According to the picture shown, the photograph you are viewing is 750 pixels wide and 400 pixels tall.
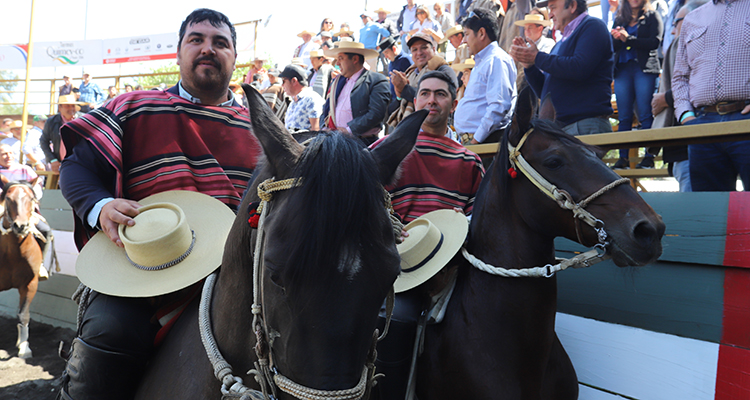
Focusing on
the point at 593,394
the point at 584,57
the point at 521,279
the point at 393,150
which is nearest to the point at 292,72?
the point at 584,57

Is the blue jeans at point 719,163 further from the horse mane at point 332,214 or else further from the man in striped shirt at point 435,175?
the horse mane at point 332,214

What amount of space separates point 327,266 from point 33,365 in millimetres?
6430

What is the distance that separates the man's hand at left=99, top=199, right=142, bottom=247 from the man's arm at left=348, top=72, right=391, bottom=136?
4063mm

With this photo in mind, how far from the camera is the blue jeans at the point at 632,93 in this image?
16.6ft

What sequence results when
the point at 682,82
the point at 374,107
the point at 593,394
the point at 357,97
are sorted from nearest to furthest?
the point at 593,394, the point at 682,82, the point at 374,107, the point at 357,97

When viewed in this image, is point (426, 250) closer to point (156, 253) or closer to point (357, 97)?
point (156, 253)

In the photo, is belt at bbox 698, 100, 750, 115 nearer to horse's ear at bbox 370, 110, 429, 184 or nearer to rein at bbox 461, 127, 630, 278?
rein at bbox 461, 127, 630, 278

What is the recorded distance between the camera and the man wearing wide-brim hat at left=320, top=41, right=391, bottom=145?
5934 millimetres

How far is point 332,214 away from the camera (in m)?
1.26

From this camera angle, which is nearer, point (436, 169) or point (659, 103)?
point (436, 169)

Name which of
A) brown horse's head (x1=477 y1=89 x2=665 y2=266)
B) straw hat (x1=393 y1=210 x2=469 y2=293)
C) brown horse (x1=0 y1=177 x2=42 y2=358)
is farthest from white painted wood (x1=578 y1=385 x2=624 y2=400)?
brown horse (x1=0 y1=177 x2=42 y2=358)

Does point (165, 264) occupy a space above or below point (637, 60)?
below

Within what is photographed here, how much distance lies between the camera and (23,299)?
6699 mm

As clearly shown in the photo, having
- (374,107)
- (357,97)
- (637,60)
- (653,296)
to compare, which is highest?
(637,60)
